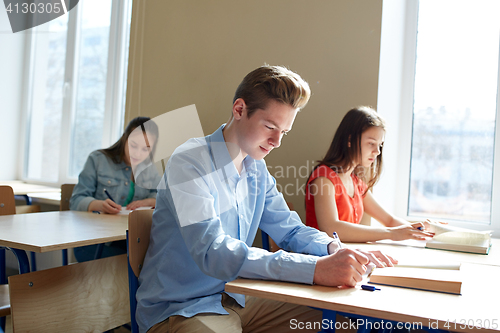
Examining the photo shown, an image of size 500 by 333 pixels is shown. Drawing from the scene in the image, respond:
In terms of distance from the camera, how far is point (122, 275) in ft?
5.92

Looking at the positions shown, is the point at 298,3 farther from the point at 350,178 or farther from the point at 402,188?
the point at 402,188

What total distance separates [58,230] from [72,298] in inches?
10.9

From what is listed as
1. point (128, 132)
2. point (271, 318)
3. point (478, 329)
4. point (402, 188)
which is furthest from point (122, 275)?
point (402, 188)

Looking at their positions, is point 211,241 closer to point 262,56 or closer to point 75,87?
point 262,56

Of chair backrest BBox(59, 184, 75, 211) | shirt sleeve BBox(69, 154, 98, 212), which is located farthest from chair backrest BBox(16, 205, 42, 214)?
shirt sleeve BBox(69, 154, 98, 212)

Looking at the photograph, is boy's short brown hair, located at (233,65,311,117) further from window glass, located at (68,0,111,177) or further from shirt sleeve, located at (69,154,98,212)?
window glass, located at (68,0,111,177)

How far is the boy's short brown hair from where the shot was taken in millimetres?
1180

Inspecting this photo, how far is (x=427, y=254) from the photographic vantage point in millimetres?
1479

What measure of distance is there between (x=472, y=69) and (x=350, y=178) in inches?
39.8

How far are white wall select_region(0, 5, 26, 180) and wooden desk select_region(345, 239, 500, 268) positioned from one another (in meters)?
3.65

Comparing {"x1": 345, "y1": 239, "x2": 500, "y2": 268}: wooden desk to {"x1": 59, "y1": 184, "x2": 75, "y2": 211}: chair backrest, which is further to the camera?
{"x1": 59, "y1": 184, "x2": 75, "y2": 211}: chair backrest

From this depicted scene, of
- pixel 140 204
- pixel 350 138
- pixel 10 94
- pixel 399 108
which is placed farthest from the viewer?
A: pixel 10 94

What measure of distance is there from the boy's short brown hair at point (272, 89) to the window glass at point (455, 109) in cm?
149

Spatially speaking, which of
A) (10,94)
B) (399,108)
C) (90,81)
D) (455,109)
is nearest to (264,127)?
(399,108)
